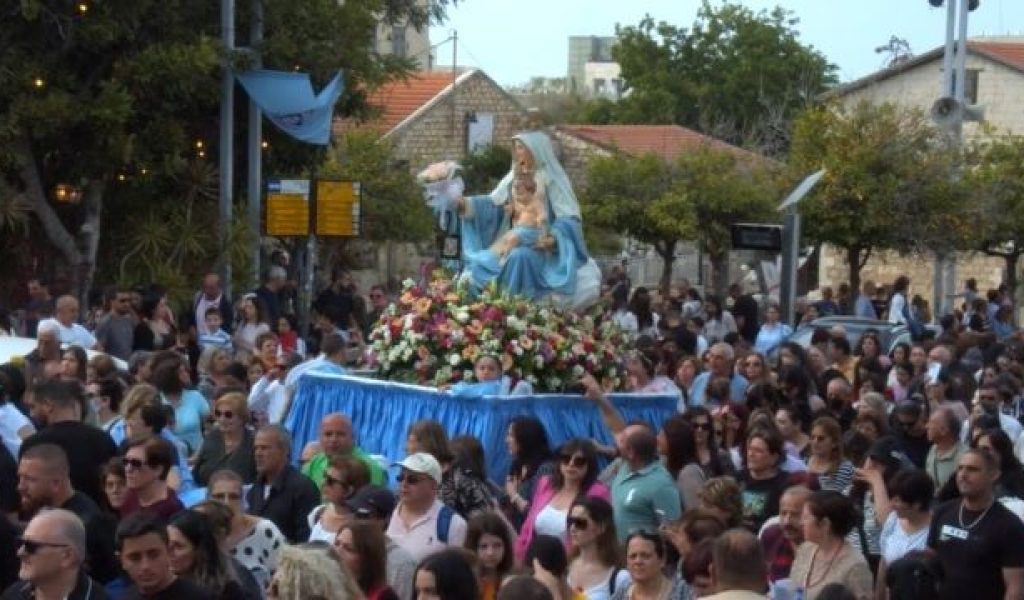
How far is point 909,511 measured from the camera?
1048cm

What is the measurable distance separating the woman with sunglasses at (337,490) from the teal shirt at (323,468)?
562mm

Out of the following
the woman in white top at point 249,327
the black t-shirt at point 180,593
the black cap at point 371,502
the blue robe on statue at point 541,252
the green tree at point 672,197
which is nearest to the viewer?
the black t-shirt at point 180,593

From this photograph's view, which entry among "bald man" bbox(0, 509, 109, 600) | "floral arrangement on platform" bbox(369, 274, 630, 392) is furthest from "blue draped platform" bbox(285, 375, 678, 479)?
"bald man" bbox(0, 509, 109, 600)

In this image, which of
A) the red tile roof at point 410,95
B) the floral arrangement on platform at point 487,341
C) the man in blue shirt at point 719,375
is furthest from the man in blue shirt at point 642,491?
the red tile roof at point 410,95

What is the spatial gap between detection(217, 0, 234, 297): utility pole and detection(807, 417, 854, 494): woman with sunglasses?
14.5 metres

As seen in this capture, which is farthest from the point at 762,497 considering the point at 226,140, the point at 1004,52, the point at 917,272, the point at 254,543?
the point at 1004,52

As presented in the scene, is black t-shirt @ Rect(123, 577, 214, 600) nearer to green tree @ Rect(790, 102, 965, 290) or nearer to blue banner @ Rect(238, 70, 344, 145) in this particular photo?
blue banner @ Rect(238, 70, 344, 145)

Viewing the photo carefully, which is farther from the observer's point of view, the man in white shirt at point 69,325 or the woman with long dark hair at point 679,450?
the man in white shirt at point 69,325

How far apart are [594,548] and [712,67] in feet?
229

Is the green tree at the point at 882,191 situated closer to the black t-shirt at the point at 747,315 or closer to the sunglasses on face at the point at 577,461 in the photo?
the black t-shirt at the point at 747,315

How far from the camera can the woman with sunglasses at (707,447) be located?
12.6 metres

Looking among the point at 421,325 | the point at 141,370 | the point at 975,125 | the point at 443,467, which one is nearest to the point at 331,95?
the point at 421,325

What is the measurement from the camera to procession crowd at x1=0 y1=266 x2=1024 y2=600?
811 cm

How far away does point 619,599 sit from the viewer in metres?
9.07
